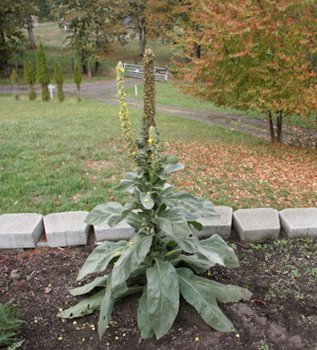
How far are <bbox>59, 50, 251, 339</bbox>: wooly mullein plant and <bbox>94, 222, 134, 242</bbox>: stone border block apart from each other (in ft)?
2.21

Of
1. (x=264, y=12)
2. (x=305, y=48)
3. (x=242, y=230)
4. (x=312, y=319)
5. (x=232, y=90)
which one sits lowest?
(x=312, y=319)

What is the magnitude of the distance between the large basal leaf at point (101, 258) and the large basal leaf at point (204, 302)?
1.76 feet

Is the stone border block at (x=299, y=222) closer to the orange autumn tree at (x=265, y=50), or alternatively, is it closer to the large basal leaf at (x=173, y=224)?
the large basal leaf at (x=173, y=224)

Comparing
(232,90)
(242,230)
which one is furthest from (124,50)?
(242,230)

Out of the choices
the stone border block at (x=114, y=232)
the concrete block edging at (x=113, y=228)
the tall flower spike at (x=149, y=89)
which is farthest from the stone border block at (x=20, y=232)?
the tall flower spike at (x=149, y=89)

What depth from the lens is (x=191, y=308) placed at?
116 inches

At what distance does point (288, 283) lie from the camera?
330cm

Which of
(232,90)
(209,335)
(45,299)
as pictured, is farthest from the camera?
(232,90)

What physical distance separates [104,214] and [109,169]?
3285mm

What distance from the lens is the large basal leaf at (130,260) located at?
8.55ft

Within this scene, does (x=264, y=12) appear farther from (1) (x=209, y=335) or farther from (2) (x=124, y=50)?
(2) (x=124, y=50)

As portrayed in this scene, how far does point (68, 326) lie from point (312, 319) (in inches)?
74.0

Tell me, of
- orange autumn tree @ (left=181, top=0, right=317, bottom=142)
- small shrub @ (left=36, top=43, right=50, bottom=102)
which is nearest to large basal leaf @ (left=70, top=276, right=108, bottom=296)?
orange autumn tree @ (left=181, top=0, right=317, bottom=142)

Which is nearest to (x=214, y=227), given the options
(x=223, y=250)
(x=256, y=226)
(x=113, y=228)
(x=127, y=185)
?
(x=256, y=226)
